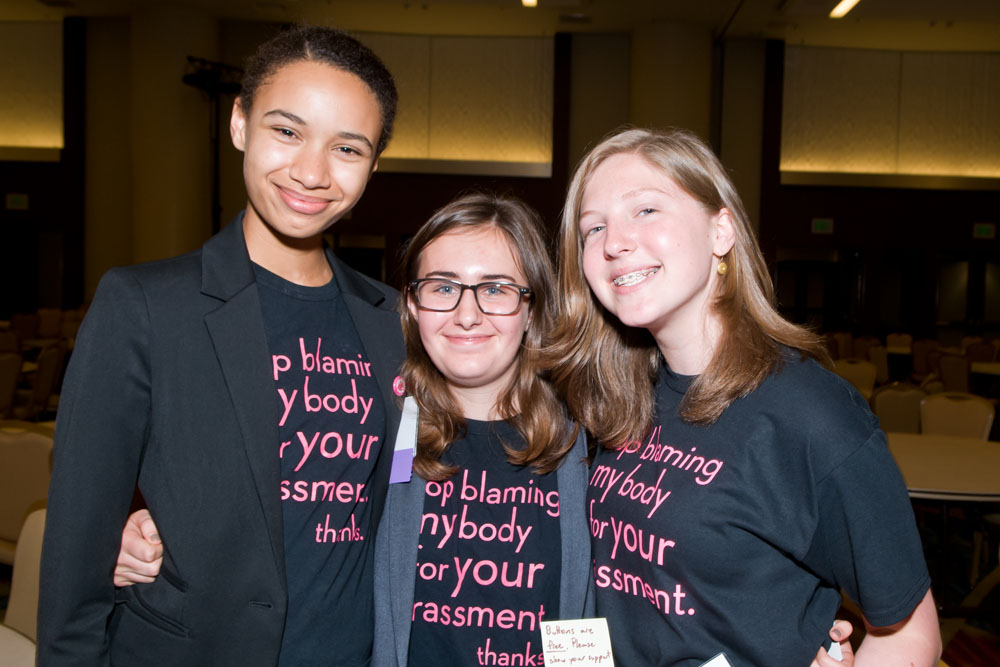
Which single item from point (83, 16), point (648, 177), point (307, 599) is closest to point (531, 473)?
point (307, 599)

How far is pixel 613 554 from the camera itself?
1351mm

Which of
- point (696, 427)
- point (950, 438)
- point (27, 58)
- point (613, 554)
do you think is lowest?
point (950, 438)

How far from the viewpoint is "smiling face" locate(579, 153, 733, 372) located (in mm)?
1278

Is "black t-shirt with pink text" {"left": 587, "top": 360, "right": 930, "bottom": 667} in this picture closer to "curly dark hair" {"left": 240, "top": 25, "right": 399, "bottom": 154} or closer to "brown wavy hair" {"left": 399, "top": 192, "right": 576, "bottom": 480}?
"brown wavy hair" {"left": 399, "top": 192, "right": 576, "bottom": 480}

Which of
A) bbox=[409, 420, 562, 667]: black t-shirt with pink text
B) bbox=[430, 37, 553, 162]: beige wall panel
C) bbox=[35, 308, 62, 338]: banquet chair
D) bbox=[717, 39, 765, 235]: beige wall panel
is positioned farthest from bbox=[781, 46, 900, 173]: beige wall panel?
bbox=[35, 308, 62, 338]: banquet chair

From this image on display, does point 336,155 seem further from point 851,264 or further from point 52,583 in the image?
point 851,264

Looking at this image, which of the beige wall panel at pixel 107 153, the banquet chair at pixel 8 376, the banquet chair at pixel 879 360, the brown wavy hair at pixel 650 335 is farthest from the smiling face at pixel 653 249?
the beige wall panel at pixel 107 153

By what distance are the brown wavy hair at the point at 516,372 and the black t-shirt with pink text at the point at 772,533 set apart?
392 mm

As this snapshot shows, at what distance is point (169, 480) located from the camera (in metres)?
1.21

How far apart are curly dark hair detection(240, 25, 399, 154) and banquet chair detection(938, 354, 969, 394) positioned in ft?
27.4

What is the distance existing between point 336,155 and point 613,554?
1.02 m

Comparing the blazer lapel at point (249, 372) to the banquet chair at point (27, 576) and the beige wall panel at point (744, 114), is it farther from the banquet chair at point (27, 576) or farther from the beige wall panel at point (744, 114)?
the beige wall panel at point (744, 114)

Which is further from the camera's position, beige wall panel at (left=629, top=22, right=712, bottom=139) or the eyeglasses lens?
beige wall panel at (left=629, top=22, right=712, bottom=139)

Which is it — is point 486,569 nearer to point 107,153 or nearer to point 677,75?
point 677,75
